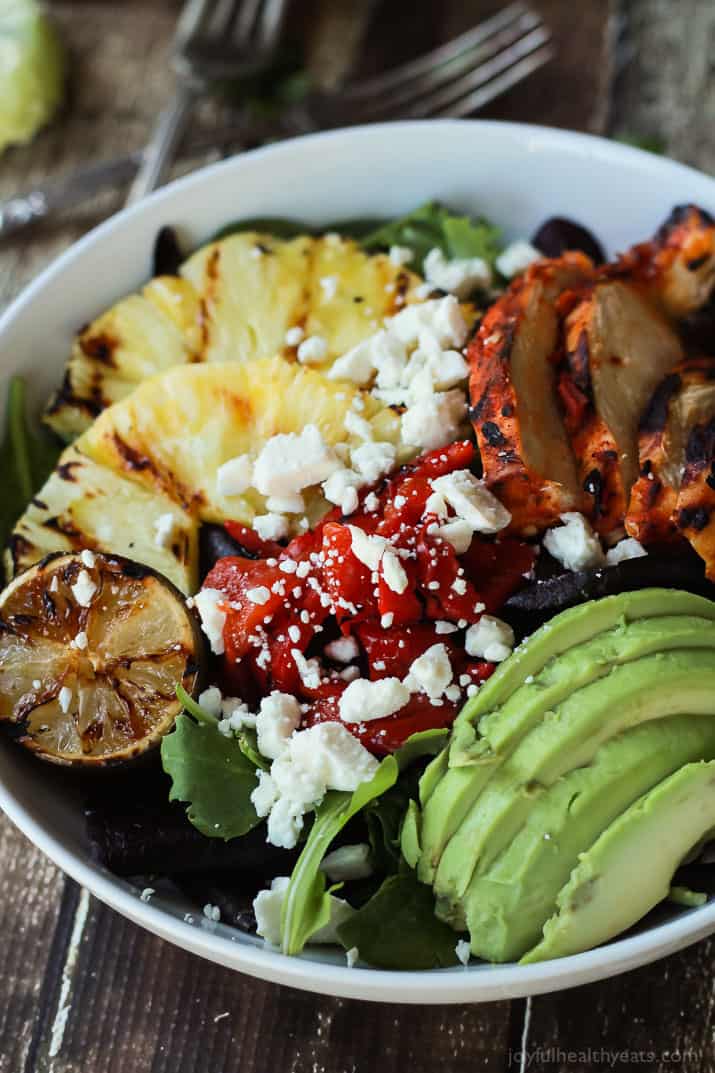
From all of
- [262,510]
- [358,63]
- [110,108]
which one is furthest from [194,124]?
[262,510]

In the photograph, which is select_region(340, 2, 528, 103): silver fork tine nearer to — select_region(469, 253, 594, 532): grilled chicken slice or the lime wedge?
the lime wedge

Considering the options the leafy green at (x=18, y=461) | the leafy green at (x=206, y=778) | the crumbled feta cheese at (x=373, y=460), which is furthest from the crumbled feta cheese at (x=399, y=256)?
the leafy green at (x=206, y=778)

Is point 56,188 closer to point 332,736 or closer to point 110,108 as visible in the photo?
point 110,108

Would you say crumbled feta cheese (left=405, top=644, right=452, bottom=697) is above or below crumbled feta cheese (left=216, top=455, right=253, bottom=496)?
below

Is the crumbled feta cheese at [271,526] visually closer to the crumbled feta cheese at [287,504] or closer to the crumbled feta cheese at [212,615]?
the crumbled feta cheese at [287,504]

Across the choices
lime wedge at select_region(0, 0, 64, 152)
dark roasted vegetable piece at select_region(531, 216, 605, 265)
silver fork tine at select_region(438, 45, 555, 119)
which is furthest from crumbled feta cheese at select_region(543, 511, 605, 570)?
lime wedge at select_region(0, 0, 64, 152)
